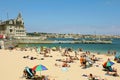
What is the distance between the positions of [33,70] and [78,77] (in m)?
4.19

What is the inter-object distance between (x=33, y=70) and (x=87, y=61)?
33.1 ft

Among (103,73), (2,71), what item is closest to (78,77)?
(103,73)

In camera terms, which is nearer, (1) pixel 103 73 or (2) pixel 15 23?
(1) pixel 103 73

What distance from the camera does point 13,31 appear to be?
116375 millimetres

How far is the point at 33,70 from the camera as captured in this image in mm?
21484

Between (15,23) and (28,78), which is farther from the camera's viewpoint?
(15,23)

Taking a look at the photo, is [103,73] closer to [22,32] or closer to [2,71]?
[2,71]

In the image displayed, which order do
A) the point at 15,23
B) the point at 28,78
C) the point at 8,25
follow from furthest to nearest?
1. the point at 15,23
2. the point at 8,25
3. the point at 28,78

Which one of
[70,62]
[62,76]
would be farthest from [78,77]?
[70,62]

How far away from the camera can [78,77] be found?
22.6 meters

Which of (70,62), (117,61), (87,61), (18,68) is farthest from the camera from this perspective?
(117,61)

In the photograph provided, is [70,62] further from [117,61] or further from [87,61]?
[117,61]

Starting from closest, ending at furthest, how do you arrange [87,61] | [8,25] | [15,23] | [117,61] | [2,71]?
1. [2,71]
2. [87,61]
3. [117,61]
4. [8,25]
5. [15,23]

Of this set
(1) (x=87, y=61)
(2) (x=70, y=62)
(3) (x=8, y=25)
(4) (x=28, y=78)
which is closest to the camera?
(4) (x=28, y=78)
